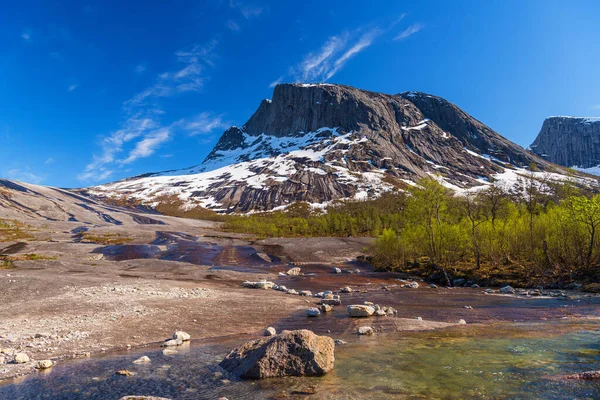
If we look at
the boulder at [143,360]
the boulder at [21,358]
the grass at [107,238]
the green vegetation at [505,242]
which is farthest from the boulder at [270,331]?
the grass at [107,238]

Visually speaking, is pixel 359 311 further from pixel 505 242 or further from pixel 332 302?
pixel 505 242

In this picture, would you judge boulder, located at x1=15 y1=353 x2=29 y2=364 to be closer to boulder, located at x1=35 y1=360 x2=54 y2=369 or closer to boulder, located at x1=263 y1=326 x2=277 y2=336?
boulder, located at x1=35 y1=360 x2=54 y2=369

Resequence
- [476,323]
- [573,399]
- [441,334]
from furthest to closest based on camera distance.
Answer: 1. [476,323]
2. [441,334]
3. [573,399]

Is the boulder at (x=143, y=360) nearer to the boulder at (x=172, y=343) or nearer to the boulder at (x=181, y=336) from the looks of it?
the boulder at (x=172, y=343)

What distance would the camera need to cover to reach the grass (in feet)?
354

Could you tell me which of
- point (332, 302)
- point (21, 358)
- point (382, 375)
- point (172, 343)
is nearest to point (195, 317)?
point (172, 343)

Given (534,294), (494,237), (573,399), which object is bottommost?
(534,294)

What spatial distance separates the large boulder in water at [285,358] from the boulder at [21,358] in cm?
849

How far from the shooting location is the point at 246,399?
10.7m

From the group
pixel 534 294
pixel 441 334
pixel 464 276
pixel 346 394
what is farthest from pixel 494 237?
pixel 346 394

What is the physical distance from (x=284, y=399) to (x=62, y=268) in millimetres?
52867

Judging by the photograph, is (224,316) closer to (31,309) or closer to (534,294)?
(31,309)

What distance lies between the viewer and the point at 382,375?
12430 mm

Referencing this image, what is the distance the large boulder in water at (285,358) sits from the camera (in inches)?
504
